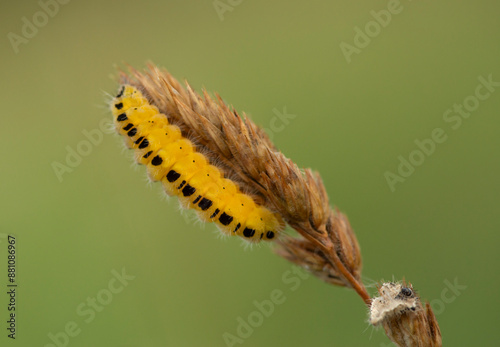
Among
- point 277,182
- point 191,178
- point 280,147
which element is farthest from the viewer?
point 280,147

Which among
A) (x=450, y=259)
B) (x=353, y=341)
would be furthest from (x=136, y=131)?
(x=450, y=259)

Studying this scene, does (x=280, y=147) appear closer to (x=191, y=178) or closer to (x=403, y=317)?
(x=191, y=178)

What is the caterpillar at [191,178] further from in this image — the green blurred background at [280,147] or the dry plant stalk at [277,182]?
the green blurred background at [280,147]

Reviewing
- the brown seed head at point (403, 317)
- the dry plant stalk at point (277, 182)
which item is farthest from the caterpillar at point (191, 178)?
the brown seed head at point (403, 317)

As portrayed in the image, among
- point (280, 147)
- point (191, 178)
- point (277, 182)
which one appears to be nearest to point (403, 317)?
point (277, 182)

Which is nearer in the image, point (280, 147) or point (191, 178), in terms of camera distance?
point (191, 178)

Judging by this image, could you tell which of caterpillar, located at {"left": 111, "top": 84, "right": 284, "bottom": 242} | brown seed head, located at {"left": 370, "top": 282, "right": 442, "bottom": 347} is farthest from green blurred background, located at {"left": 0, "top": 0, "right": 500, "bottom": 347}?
brown seed head, located at {"left": 370, "top": 282, "right": 442, "bottom": 347}
